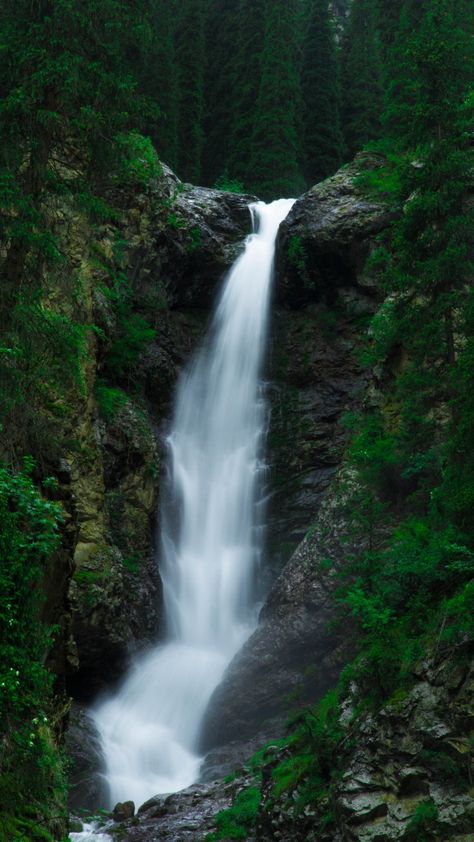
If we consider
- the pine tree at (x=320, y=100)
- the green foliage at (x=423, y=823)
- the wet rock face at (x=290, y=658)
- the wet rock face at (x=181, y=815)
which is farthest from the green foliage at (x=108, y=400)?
the pine tree at (x=320, y=100)

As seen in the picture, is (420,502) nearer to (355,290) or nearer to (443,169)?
(443,169)

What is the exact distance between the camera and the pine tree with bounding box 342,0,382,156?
36.5 meters

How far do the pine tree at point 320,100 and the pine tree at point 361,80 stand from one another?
627mm

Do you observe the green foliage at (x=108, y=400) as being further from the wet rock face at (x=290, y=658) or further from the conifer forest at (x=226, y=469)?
the wet rock face at (x=290, y=658)

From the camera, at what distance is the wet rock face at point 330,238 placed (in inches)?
917

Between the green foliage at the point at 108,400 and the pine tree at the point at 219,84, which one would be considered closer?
the green foliage at the point at 108,400

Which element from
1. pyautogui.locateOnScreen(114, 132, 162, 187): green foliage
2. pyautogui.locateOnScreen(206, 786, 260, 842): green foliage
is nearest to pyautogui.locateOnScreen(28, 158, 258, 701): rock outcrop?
pyautogui.locateOnScreen(114, 132, 162, 187): green foliage

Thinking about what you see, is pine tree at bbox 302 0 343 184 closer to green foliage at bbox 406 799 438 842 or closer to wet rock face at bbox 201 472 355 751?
wet rock face at bbox 201 472 355 751

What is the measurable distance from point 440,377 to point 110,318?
9.14 m

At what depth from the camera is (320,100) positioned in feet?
124

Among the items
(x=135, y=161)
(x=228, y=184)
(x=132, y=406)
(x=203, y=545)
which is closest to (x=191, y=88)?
(x=228, y=184)

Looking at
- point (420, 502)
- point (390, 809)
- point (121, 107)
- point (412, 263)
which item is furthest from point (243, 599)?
point (121, 107)

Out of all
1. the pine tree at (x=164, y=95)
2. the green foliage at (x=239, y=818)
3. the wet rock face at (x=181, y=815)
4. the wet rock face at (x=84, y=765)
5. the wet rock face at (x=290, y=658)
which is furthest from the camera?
the pine tree at (x=164, y=95)

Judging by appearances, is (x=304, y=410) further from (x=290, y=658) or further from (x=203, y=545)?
(x=290, y=658)
